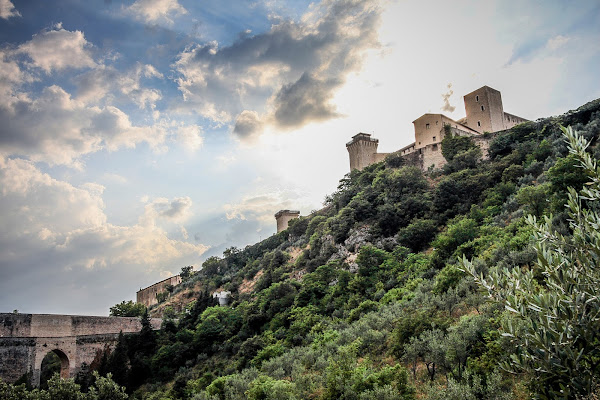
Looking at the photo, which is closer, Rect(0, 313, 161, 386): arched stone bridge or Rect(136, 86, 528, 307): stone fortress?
Rect(0, 313, 161, 386): arched stone bridge

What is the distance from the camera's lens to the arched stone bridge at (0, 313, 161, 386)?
2148cm

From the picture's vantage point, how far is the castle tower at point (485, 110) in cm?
3947

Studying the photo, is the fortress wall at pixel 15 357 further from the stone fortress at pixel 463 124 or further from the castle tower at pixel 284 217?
the castle tower at pixel 284 217

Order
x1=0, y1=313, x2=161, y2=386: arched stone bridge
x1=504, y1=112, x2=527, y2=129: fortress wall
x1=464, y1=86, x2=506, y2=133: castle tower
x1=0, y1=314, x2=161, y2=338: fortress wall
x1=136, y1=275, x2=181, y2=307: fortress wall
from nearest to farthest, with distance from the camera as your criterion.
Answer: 1. x1=0, y1=313, x2=161, y2=386: arched stone bridge
2. x1=0, y1=314, x2=161, y2=338: fortress wall
3. x1=464, y1=86, x2=506, y2=133: castle tower
4. x1=504, y1=112, x2=527, y2=129: fortress wall
5. x1=136, y1=275, x2=181, y2=307: fortress wall

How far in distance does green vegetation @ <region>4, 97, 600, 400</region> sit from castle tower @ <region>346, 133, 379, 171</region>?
4950 mm

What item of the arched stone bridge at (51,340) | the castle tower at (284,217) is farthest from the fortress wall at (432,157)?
the arched stone bridge at (51,340)

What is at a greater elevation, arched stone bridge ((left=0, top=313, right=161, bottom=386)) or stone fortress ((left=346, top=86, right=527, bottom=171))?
stone fortress ((left=346, top=86, right=527, bottom=171))

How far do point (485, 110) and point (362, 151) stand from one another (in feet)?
47.0

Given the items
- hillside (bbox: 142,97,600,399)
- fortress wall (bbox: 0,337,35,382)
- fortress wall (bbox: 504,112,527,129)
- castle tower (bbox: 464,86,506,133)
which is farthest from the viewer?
fortress wall (bbox: 504,112,527,129)

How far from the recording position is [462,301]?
46.6 ft

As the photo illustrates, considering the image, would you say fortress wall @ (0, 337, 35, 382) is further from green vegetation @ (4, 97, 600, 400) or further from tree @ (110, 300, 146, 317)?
tree @ (110, 300, 146, 317)

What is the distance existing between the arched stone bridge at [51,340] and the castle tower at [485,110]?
3475 centimetres

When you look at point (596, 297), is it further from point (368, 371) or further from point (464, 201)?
point (464, 201)

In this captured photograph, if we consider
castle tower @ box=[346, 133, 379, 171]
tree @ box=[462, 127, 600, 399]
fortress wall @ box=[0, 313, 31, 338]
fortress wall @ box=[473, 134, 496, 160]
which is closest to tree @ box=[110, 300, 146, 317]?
fortress wall @ box=[0, 313, 31, 338]
